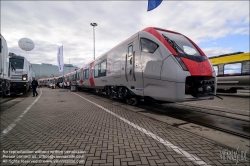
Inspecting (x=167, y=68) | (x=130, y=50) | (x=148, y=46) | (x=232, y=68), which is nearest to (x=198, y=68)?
(x=167, y=68)

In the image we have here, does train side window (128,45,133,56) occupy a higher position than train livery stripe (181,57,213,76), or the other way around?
train side window (128,45,133,56)

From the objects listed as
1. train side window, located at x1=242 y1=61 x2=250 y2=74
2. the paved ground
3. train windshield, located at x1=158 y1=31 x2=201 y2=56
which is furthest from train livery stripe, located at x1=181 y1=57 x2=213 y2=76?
train side window, located at x1=242 y1=61 x2=250 y2=74

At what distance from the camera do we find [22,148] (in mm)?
2879

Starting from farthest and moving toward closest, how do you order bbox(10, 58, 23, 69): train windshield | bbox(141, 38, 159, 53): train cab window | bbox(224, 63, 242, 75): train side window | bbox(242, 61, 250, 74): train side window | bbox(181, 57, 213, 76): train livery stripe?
bbox(10, 58, 23, 69): train windshield
bbox(224, 63, 242, 75): train side window
bbox(242, 61, 250, 74): train side window
bbox(141, 38, 159, 53): train cab window
bbox(181, 57, 213, 76): train livery stripe

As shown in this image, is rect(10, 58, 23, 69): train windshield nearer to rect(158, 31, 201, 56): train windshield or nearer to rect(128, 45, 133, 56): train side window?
rect(128, 45, 133, 56): train side window

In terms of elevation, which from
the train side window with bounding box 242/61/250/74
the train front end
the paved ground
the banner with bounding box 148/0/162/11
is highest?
the banner with bounding box 148/0/162/11

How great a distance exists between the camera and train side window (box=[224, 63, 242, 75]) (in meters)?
11.9

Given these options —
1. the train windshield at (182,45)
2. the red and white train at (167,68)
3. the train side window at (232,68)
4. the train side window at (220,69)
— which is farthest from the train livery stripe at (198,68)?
the train side window at (220,69)

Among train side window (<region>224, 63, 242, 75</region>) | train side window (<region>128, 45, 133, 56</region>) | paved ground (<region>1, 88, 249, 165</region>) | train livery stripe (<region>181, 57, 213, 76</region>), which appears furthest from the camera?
train side window (<region>224, 63, 242, 75</region>)

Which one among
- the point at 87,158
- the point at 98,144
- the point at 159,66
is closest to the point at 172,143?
the point at 98,144

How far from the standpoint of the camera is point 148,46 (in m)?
5.83

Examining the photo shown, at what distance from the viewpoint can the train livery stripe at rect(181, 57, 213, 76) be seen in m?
4.88

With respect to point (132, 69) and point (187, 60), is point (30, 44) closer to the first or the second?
point (132, 69)

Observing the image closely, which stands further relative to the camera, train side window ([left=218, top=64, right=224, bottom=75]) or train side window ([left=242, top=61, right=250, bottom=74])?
train side window ([left=218, top=64, right=224, bottom=75])
